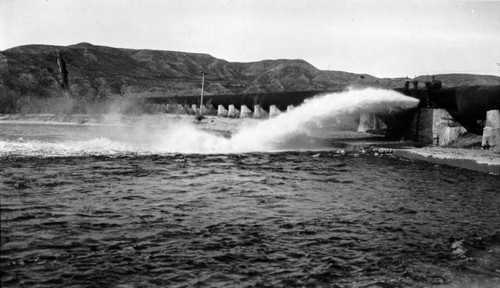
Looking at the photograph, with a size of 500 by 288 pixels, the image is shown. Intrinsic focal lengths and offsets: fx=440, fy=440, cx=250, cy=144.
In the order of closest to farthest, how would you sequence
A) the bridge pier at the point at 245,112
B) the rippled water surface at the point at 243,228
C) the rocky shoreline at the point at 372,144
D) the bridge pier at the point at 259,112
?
the rippled water surface at the point at 243,228
the rocky shoreline at the point at 372,144
the bridge pier at the point at 259,112
the bridge pier at the point at 245,112

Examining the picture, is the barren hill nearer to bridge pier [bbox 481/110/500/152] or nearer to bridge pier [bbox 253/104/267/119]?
bridge pier [bbox 253/104/267/119]

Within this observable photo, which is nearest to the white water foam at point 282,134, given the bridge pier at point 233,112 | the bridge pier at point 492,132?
the bridge pier at point 492,132

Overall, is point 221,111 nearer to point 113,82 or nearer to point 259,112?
point 259,112

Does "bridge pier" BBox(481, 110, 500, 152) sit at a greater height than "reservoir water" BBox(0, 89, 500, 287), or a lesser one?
greater

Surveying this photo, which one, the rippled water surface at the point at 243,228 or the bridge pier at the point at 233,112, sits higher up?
the bridge pier at the point at 233,112

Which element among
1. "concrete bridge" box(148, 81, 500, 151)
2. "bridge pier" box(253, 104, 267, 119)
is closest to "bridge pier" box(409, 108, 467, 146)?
"concrete bridge" box(148, 81, 500, 151)

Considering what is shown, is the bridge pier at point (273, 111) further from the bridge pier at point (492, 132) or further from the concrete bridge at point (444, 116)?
the bridge pier at point (492, 132)
